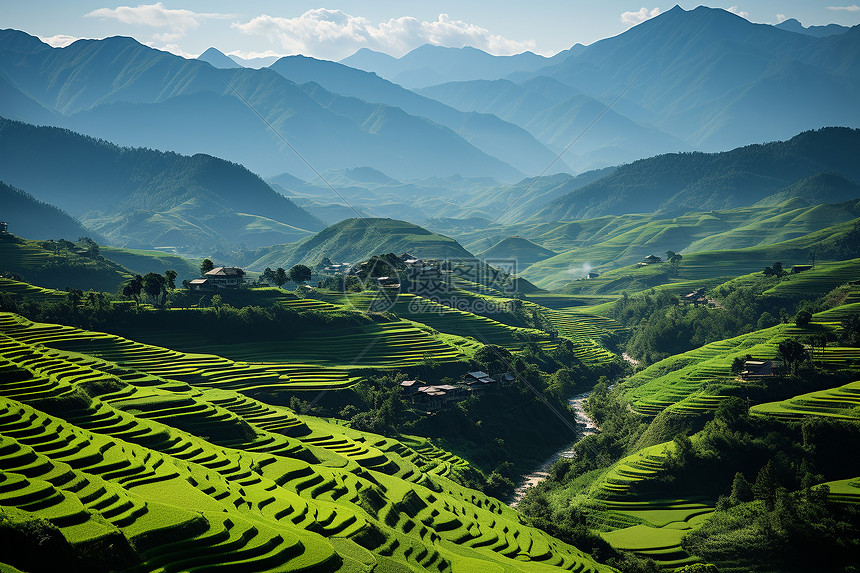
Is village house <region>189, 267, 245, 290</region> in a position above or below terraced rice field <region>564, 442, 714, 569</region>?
above

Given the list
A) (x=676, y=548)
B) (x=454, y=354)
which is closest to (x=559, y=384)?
(x=454, y=354)

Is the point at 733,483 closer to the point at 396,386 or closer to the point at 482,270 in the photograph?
the point at 396,386

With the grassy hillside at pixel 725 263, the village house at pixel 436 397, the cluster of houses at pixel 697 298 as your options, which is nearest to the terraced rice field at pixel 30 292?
the village house at pixel 436 397

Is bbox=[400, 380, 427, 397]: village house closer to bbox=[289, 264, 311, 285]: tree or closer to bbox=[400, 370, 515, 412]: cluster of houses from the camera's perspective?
bbox=[400, 370, 515, 412]: cluster of houses

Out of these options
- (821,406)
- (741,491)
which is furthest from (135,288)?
(821,406)

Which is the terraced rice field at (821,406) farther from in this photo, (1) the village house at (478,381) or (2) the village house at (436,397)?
(2) the village house at (436,397)

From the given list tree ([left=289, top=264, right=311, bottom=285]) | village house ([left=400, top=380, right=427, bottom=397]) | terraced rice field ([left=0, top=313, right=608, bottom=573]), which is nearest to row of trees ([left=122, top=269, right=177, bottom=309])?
terraced rice field ([left=0, top=313, right=608, bottom=573])
